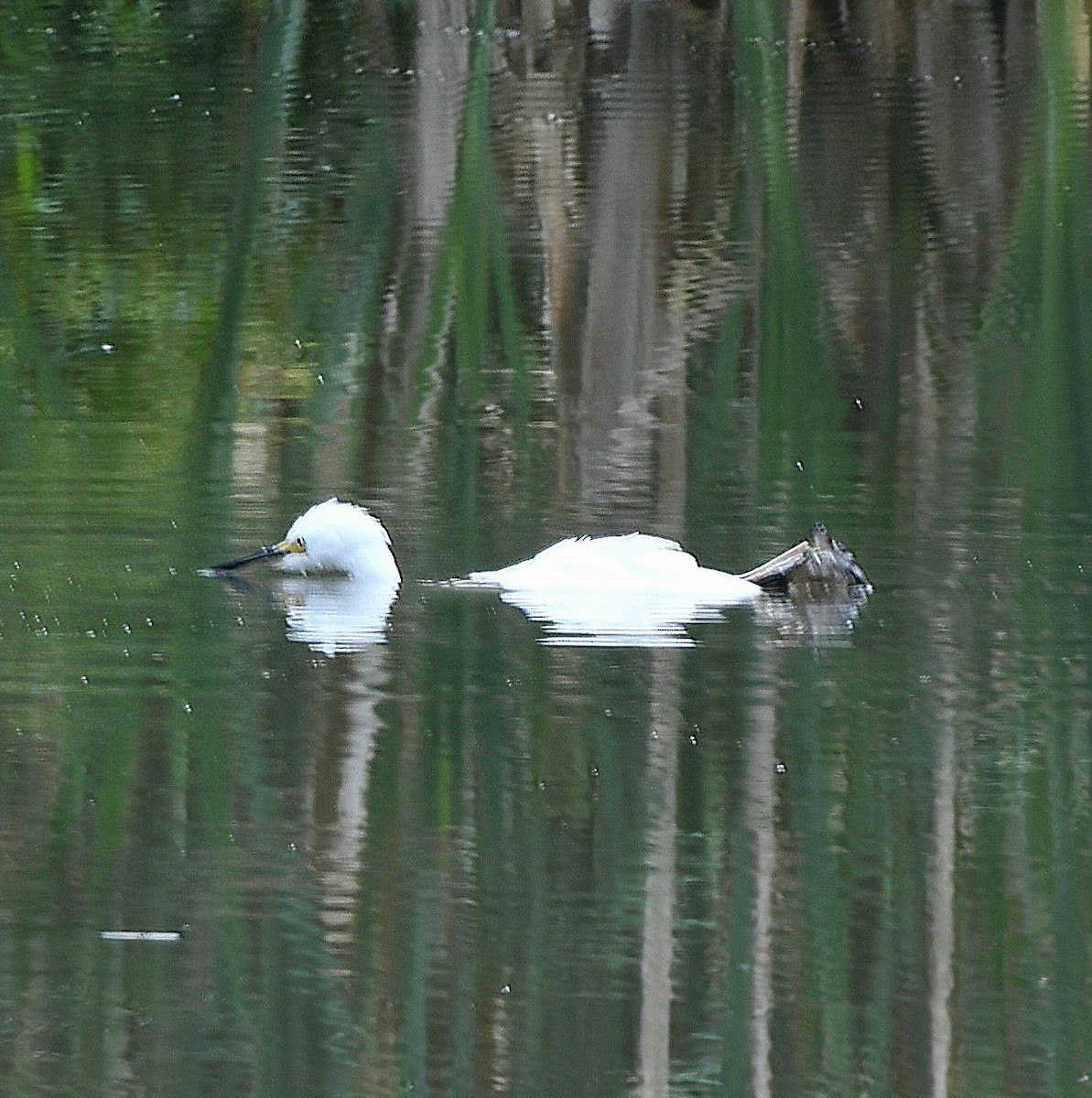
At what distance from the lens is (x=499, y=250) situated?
44.0 feet

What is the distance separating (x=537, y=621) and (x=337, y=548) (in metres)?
0.76

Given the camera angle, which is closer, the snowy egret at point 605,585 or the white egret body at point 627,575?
the snowy egret at point 605,585

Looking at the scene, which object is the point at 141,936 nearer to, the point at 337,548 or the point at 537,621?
the point at 537,621

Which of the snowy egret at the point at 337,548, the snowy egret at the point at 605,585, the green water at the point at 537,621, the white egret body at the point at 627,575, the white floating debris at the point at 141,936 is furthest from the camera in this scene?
the snowy egret at the point at 337,548

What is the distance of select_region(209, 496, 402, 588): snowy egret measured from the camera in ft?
25.6

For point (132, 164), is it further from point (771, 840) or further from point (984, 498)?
point (771, 840)

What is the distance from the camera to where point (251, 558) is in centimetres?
787

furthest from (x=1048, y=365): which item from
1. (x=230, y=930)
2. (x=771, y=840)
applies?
(x=230, y=930)

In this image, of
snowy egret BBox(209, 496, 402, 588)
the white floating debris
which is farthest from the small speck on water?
snowy egret BBox(209, 496, 402, 588)

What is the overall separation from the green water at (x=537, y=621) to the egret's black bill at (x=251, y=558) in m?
0.09

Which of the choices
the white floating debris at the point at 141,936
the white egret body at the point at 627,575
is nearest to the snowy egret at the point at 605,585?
the white egret body at the point at 627,575

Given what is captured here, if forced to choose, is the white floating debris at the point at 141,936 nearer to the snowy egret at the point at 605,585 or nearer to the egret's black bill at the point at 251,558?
the snowy egret at the point at 605,585

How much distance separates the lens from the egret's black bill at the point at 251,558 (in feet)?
25.7

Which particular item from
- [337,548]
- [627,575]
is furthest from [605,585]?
[337,548]
